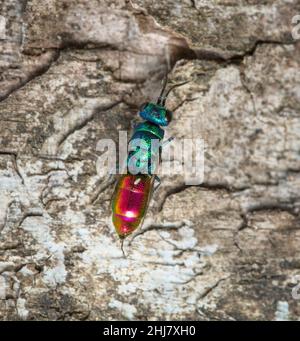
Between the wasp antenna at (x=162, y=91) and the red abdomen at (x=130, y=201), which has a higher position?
the wasp antenna at (x=162, y=91)

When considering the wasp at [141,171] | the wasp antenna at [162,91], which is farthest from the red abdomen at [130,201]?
the wasp antenna at [162,91]

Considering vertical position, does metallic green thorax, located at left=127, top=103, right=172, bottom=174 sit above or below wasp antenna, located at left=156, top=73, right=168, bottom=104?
below

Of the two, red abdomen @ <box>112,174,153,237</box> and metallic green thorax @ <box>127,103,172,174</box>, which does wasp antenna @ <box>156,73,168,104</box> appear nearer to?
metallic green thorax @ <box>127,103,172,174</box>

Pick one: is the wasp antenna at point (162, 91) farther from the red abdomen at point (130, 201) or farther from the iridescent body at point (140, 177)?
the red abdomen at point (130, 201)

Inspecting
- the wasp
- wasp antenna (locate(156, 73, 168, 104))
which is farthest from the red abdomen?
wasp antenna (locate(156, 73, 168, 104))

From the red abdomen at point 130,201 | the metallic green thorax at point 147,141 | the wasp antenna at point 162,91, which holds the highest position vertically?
the wasp antenna at point 162,91

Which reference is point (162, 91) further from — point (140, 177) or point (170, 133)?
point (140, 177)

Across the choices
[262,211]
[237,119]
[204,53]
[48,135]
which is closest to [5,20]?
[48,135]
